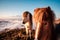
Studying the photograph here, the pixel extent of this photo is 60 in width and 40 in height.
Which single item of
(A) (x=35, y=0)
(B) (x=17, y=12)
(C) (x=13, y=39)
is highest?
(A) (x=35, y=0)

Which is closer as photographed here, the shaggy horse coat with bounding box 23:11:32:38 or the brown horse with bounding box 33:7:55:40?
the brown horse with bounding box 33:7:55:40

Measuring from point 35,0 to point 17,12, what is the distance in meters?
0.22

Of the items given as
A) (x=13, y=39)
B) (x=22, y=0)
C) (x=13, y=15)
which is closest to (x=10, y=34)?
(x=13, y=39)

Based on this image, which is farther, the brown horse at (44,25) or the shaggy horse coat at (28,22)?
the shaggy horse coat at (28,22)

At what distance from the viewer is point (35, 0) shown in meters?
1.61

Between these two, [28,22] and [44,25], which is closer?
[44,25]

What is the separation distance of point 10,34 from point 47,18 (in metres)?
0.44

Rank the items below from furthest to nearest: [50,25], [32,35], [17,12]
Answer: [17,12]
[32,35]
[50,25]

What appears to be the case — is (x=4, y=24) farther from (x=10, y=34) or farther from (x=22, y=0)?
(x=22, y=0)

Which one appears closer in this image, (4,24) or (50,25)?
(50,25)

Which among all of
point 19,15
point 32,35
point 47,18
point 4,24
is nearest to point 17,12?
point 19,15

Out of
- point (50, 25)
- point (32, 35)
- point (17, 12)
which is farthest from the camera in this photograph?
point (17, 12)

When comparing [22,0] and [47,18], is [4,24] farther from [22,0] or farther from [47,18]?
[47,18]

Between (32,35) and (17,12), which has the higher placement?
(17,12)
